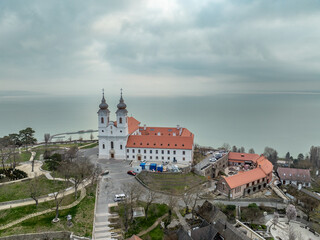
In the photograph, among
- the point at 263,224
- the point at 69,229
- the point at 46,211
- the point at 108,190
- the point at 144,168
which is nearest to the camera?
the point at 69,229

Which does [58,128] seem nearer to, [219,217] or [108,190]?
[108,190]

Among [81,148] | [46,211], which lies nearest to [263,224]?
[46,211]

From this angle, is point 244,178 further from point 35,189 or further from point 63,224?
point 35,189

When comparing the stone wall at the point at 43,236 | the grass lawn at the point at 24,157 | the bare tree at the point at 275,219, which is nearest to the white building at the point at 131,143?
the grass lawn at the point at 24,157

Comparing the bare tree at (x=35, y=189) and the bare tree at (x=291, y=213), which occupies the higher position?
the bare tree at (x=35, y=189)

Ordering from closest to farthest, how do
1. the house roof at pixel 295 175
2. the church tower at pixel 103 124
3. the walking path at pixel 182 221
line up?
the walking path at pixel 182 221 → the house roof at pixel 295 175 → the church tower at pixel 103 124

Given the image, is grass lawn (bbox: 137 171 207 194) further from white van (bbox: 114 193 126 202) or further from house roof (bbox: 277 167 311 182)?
house roof (bbox: 277 167 311 182)

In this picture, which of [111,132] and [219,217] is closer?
[219,217]

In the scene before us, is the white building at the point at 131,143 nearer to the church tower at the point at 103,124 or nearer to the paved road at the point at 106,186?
the church tower at the point at 103,124

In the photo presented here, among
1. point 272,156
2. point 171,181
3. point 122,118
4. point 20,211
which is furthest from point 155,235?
point 272,156
